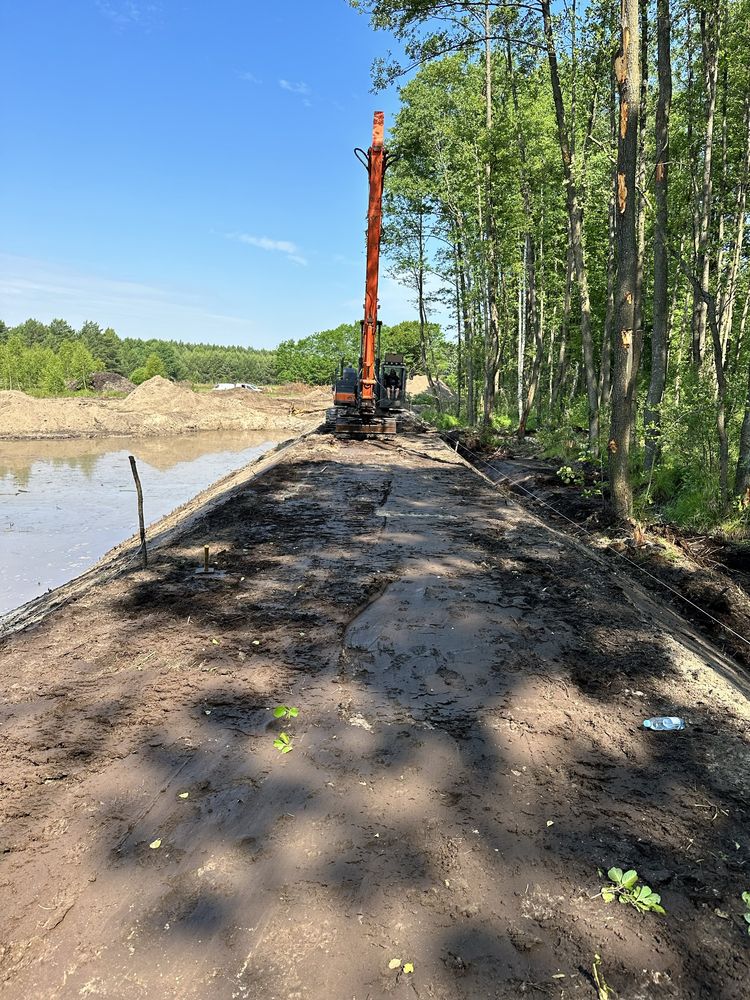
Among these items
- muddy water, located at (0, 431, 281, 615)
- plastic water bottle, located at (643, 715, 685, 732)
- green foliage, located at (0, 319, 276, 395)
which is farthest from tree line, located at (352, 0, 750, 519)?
green foliage, located at (0, 319, 276, 395)

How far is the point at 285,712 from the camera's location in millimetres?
3324

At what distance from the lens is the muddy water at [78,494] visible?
10.1 meters

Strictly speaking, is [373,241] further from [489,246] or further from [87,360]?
[87,360]

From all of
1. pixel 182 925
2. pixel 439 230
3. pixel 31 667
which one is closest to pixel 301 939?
pixel 182 925

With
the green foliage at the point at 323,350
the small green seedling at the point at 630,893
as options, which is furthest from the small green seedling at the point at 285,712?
the green foliage at the point at 323,350

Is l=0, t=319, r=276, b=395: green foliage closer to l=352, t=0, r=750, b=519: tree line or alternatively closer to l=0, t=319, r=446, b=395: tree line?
l=0, t=319, r=446, b=395: tree line

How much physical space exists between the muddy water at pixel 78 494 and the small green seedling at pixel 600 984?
7.92 m

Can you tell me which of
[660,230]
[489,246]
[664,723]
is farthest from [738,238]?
[664,723]

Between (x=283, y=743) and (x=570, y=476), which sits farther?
(x=570, y=476)

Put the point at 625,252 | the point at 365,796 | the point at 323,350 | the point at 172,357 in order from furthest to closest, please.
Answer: the point at 172,357 → the point at 323,350 → the point at 625,252 → the point at 365,796

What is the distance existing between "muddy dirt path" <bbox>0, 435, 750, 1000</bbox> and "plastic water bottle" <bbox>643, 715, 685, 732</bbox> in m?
0.06

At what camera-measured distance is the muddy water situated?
1013 cm

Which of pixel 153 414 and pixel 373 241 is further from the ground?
pixel 373 241

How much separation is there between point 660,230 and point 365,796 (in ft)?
28.3
